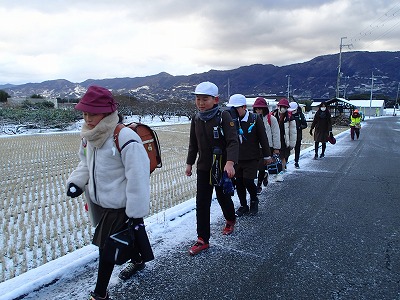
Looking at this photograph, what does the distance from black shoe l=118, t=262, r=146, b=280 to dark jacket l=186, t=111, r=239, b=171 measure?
Answer: 116cm

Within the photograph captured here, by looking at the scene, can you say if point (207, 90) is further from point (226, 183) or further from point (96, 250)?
point (96, 250)

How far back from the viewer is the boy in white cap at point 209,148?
10.5ft

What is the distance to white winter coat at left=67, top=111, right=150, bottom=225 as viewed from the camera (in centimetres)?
214

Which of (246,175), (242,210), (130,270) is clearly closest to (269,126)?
(246,175)

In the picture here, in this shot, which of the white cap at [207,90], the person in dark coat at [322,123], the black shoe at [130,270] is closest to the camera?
the black shoe at [130,270]

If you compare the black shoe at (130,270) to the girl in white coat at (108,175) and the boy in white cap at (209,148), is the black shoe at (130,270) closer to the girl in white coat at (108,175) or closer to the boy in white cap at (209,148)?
the girl in white coat at (108,175)

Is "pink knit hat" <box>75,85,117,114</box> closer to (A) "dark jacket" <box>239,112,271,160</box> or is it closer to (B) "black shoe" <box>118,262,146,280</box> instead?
(B) "black shoe" <box>118,262,146,280</box>

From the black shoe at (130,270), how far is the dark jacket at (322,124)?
25.5 feet

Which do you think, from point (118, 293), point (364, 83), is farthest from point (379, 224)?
point (364, 83)

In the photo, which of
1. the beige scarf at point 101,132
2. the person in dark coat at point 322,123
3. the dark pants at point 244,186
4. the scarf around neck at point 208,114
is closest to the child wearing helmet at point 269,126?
the dark pants at point 244,186

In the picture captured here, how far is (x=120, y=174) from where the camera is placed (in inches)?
88.4

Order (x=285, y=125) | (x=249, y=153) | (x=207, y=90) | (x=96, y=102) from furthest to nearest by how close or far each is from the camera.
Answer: (x=285, y=125) < (x=249, y=153) < (x=207, y=90) < (x=96, y=102)

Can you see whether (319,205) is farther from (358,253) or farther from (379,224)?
(358,253)

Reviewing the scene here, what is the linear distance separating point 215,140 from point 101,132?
140 cm
